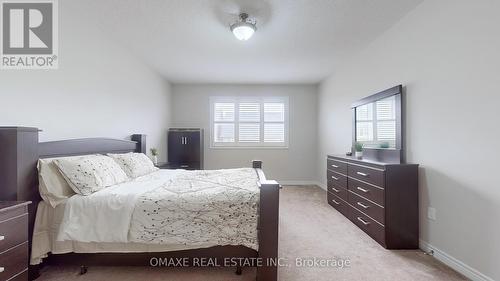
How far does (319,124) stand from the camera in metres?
5.89

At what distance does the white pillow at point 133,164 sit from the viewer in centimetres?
291

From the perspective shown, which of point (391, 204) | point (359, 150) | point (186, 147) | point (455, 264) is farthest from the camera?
point (186, 147)

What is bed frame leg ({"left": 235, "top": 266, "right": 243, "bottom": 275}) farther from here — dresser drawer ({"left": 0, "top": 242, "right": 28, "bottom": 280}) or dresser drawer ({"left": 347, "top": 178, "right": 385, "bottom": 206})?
dresser drawer ({"left": 347, "top": 178, "right": 385, "bottom": 206})

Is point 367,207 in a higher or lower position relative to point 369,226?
higher

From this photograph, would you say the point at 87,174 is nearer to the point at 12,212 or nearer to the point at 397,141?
the point at 12,212

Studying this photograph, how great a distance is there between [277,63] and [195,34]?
5.52 ft

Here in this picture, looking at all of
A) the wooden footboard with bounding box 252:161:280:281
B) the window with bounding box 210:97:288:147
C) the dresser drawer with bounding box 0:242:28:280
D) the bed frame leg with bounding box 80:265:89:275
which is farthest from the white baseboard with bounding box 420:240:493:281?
the window with bounding box 210:97:288:147

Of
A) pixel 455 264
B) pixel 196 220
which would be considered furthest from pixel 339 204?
pixel 196 220

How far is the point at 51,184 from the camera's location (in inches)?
78.1

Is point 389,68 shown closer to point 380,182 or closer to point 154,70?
point 380,182

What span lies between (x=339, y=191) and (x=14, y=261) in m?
3.63

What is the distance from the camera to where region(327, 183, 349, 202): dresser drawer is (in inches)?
→ 137

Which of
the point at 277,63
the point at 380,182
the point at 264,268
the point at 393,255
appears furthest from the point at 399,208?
the point at 277,63
